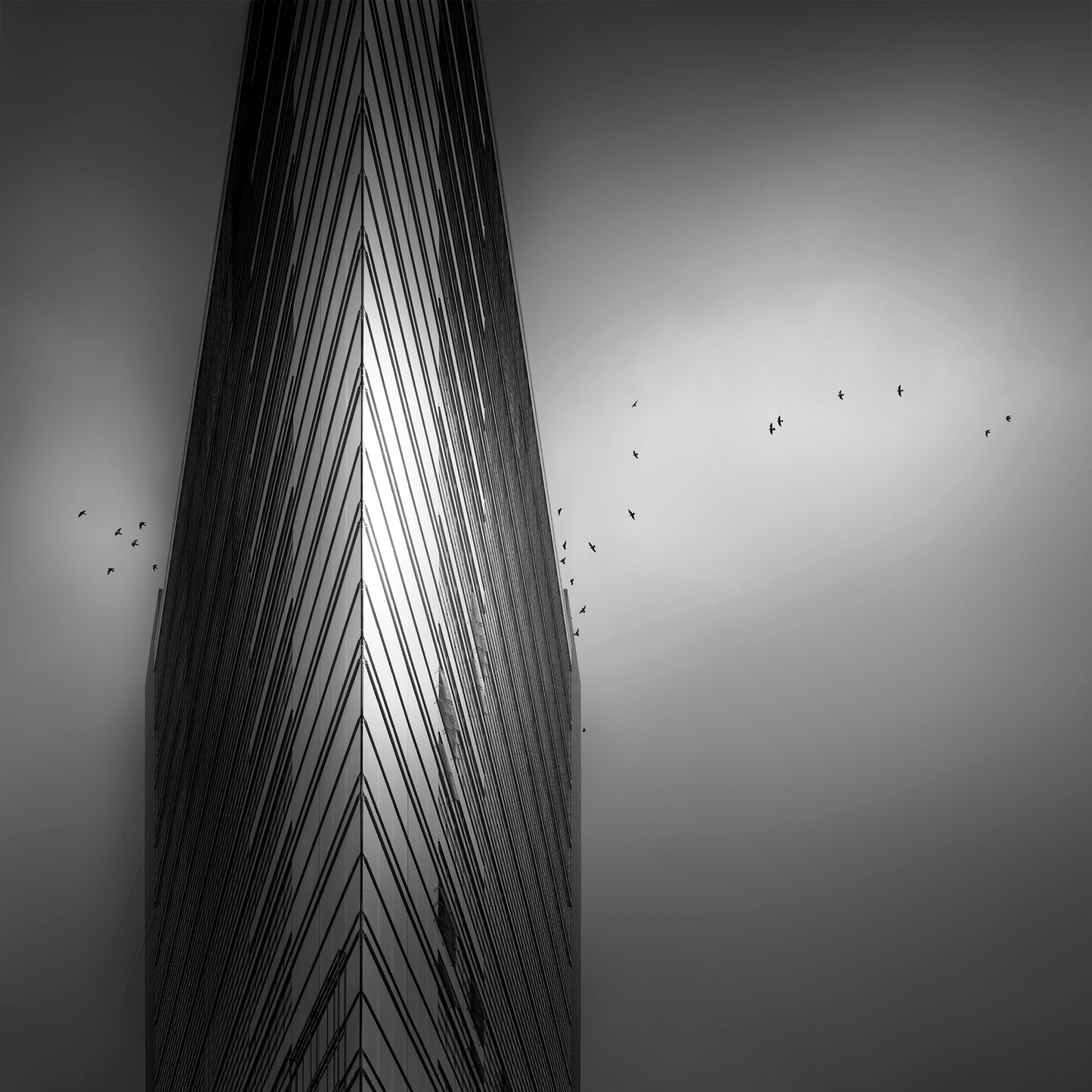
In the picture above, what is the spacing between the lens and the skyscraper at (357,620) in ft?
3.73

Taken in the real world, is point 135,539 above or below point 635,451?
below

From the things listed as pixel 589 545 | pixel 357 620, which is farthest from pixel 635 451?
pixel 357 620

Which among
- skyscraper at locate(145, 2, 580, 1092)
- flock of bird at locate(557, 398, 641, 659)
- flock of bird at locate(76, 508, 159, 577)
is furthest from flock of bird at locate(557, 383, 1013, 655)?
flock of bird at locate(76, 508, 159, 577)

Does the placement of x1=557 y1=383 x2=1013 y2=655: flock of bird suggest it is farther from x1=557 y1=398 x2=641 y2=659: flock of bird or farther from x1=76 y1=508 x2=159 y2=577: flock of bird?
A: x1=76 y1=508 x2=159 y2=577: flock of bird

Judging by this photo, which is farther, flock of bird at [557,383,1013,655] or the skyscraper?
flock of bird at [557,383,1013,655]

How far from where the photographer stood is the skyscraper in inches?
44.7

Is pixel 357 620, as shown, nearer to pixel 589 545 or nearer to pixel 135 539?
pixel 589 545

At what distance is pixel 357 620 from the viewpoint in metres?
1.13

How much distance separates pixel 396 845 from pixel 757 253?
62.2 inches

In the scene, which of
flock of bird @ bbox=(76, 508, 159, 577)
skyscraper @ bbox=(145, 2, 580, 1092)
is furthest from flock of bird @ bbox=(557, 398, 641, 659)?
flock of bird @ bbox=(76, 508, 159, 577)

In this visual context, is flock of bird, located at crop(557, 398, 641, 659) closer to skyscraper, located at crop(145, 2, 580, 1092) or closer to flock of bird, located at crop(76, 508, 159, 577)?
skyscraper, located at crop(145, 2, 580, 1092)

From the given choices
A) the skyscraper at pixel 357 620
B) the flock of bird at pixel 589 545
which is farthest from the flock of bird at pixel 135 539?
the flock of bird at pixel 589 545

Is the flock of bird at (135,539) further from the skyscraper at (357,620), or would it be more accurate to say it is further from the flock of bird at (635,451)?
the flock of bird at (635,451)

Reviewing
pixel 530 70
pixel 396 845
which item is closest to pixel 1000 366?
pixel 530 70
